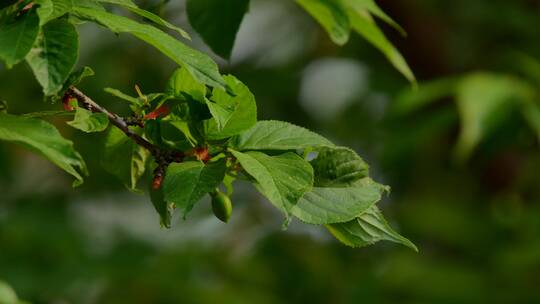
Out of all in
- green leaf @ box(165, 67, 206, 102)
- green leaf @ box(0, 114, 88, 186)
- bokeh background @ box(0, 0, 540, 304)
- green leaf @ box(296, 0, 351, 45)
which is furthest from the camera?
bokeh background @ box(0, 0, 540, 304)

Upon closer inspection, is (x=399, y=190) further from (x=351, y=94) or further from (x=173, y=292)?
(x=173, y=292)

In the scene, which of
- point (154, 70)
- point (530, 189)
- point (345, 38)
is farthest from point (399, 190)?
point (345, 38)

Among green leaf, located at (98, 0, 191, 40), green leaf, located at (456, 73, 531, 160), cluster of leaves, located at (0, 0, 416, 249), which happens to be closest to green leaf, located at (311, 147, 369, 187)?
cluster of leaves, located at (0, 0, 416, 249)

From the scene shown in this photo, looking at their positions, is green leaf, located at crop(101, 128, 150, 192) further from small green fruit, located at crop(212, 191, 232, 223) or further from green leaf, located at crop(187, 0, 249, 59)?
green leaf, located at crop(187, 0, 249, 59)

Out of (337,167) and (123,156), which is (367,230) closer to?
(337,167)

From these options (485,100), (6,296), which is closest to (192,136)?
(6,296)
